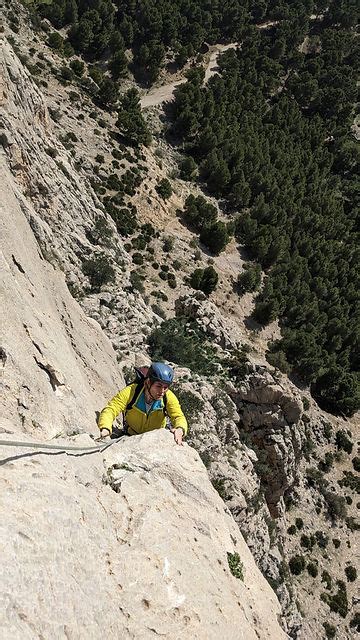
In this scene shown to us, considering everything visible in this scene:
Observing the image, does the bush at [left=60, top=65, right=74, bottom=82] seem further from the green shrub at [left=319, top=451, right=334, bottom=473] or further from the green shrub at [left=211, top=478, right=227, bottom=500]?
the green shrub at [left=319, top=451, right=334, bottom=473]

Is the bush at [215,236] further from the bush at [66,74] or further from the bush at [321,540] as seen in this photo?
the bush at [321,540]

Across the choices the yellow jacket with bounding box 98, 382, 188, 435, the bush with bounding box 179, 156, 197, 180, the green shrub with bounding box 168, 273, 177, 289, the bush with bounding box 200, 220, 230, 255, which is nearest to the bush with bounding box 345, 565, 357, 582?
the green shrub with bounding box 168, 273, 177, 289

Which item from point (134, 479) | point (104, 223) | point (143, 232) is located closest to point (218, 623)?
point (134, 479)

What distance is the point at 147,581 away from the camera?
28.7 ft

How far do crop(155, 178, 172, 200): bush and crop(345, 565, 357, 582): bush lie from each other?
64270mm

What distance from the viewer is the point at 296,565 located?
53.9 meters

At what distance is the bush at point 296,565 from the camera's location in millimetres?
53875

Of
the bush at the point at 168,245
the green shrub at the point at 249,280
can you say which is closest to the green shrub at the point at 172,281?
the bush at the point at 168,245

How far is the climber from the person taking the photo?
1129 centimetres

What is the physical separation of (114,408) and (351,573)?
198 feet

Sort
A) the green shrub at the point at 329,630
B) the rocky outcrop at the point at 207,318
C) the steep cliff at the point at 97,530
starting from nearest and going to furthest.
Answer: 1. the steep cliff at the point at 97,530
2. the green shrub at the point at 329,630
3. the rocky outcrop at the point at 207,318

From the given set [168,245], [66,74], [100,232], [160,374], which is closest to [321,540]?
[100,232]

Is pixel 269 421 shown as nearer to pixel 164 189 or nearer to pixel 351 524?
pixel 351 524

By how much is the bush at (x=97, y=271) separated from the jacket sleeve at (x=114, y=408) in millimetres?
33184
